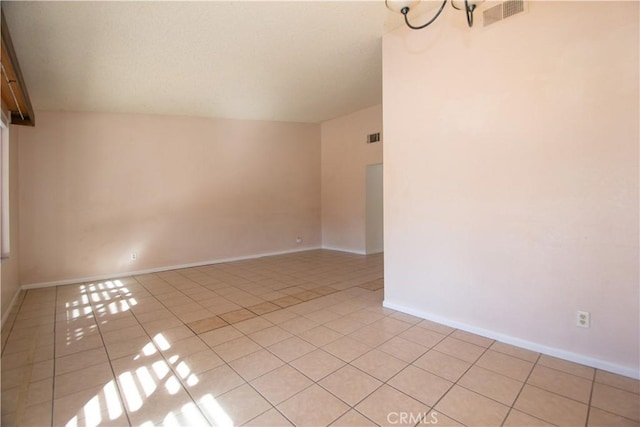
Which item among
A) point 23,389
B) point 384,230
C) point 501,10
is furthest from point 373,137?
point 23,389

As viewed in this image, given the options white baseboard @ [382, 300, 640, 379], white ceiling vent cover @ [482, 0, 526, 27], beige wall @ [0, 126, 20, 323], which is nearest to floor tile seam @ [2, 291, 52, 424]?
beige wall @ [0, 126, 20, 323]

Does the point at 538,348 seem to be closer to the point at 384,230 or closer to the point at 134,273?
the point at 384,230

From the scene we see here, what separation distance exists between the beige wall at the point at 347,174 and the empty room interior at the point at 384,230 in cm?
152

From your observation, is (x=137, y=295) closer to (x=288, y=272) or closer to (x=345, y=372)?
(x=288, y=272)

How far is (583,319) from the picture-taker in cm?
218

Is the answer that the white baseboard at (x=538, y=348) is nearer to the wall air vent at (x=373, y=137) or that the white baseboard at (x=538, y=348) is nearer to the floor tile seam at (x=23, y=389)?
the floor tile seam at (x=23, y=389)

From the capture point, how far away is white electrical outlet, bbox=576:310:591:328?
216cm

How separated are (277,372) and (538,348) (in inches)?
80.4

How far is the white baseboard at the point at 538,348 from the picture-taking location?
2049 millimetres

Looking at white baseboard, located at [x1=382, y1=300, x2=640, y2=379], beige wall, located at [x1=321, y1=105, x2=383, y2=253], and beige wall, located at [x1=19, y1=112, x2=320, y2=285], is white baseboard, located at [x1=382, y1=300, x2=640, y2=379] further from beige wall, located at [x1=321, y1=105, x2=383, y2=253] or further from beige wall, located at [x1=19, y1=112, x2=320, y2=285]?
beige wall, located at [x1=19, y1=112, x2=320, y2=285]

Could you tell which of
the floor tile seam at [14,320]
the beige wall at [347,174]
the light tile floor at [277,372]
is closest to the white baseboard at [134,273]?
the floor tile seam at [14,320]

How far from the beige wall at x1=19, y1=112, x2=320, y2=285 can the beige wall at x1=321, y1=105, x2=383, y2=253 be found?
26.1 inches

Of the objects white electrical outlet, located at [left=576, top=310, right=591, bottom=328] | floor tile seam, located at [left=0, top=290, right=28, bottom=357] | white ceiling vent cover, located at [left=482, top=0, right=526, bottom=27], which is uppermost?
white ceiling vent cover, located at [left=482, top=0, right=526, bottom=27]

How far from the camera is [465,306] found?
9.11ft
